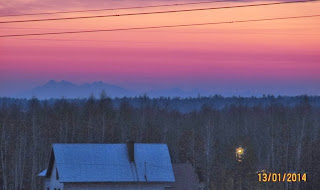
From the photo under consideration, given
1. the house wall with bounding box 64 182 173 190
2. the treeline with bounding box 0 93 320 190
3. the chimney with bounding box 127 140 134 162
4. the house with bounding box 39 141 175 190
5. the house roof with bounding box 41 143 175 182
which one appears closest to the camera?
the house wall with bounding box 64 182 173 190

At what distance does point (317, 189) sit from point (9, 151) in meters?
42.3

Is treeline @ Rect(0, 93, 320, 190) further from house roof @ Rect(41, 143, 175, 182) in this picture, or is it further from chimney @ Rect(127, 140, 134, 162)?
chimney @ Rect(127, 140, 134, 162)

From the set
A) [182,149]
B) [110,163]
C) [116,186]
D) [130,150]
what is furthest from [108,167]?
[182,149]

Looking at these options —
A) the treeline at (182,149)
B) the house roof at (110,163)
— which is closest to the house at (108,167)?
the house roof at (110,163)

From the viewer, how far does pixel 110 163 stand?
65.4 meters

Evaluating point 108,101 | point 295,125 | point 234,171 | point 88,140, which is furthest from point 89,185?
point 108,101

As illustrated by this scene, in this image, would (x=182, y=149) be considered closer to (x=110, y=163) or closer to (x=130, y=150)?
(x=130, y=150)

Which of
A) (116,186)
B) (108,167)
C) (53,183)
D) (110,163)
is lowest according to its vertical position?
(116,186)

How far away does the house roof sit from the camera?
2506 inches

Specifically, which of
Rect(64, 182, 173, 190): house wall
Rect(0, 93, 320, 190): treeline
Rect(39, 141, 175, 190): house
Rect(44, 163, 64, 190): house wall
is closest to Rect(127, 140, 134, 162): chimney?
Rect(39, 141, 175, 190): house

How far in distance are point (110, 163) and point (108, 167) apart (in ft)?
1.50

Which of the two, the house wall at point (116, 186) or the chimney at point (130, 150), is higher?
the chimney at point (130, 150)

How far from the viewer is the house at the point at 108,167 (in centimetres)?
6344

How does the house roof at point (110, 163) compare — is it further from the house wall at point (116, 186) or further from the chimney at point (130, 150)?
the house wall at point (116, 186)
